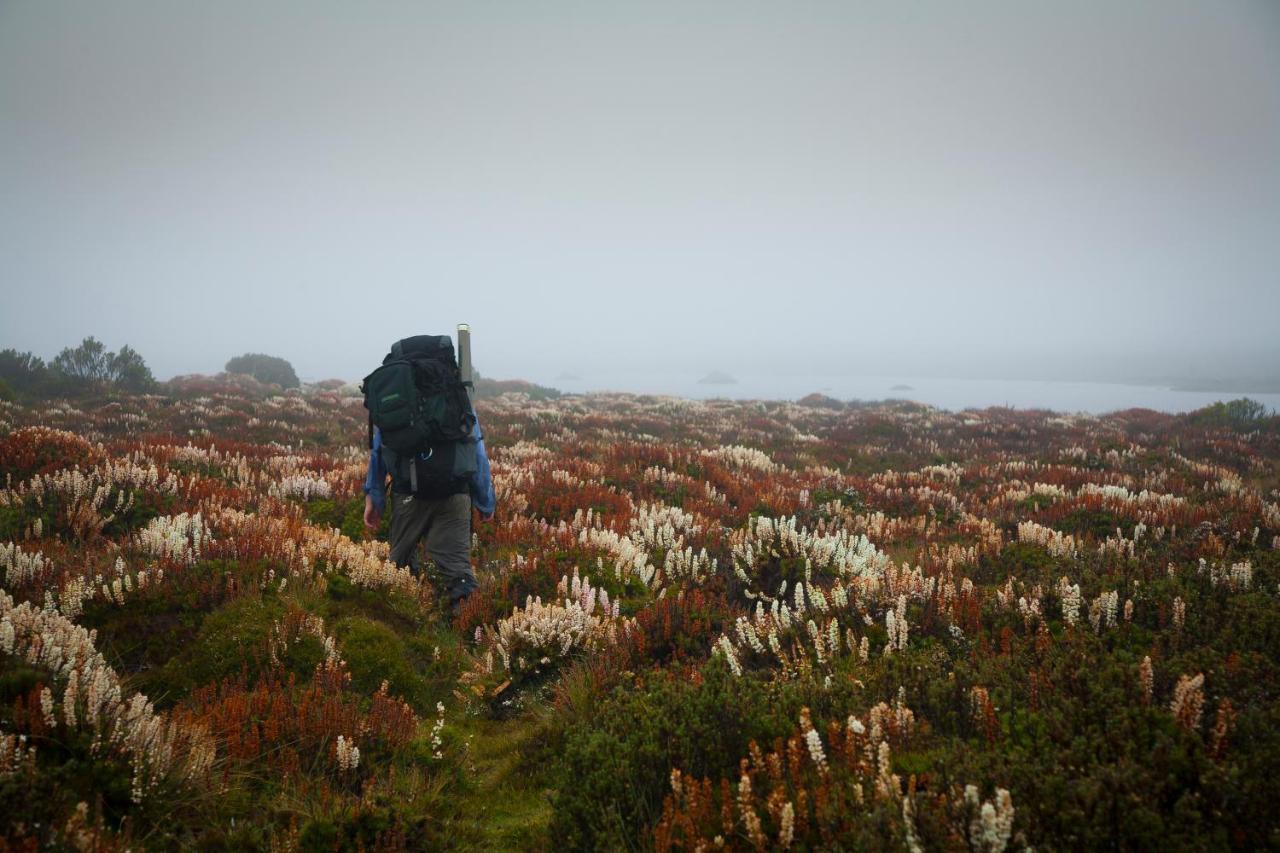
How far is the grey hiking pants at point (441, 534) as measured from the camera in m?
5.84

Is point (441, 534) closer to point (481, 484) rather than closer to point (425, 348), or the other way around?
point (481, 484)

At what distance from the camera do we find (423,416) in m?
5.16

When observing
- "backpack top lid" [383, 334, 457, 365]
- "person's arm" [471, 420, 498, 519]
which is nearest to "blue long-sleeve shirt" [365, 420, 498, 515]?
"person's arm" [471, 420, 498, 519]

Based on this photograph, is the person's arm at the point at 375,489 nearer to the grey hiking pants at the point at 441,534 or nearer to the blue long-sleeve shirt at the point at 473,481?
the blue long-sleeve shirt at the point at 473,481

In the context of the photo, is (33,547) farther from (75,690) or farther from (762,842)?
(762,842)

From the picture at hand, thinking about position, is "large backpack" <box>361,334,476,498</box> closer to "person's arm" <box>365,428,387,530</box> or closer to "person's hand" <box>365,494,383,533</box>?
"person's arm" <box>365,428,387,530</box>

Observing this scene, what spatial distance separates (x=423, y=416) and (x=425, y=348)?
779 millimetres

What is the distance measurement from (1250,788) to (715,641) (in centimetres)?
285

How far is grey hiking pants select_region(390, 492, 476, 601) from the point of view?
19.2ft

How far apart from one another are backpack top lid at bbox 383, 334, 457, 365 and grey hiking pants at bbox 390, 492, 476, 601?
1.41m

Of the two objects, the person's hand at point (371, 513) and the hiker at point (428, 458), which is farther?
the person's hand at point (371, 513)

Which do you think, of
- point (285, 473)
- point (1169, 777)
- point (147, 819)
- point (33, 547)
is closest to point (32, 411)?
point (285, 473)

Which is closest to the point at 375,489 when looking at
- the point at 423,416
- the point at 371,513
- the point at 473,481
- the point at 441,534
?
the point at 371,513

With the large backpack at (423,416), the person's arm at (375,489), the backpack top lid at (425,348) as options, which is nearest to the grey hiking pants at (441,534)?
the person's arm at (375,489)
